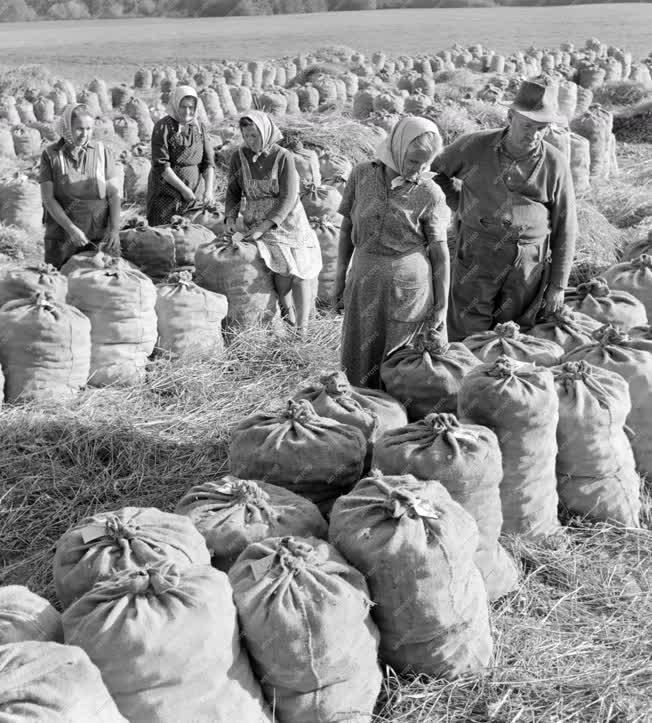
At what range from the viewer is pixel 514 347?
3895 millimetres

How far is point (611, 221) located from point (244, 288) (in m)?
4.52

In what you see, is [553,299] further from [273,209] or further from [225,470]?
[273,209]

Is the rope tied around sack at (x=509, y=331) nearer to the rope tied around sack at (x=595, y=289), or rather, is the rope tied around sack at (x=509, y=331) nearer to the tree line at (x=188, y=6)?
the rope tied around sack at (x=595, y=289)

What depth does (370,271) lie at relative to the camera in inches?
151

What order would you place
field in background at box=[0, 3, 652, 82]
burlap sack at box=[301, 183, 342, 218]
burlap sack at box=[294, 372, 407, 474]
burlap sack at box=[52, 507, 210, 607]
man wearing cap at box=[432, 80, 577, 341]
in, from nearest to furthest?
burlap sack at box=[52, 507, 210, 607]
burlap sack at box=[294, 372, 407, 474]
man wearing cap at box=[432, 80, 577, 341]
burlap sack at box=[301, 183, 342, 218]
field in background at box=[0, 3, 652, 82]

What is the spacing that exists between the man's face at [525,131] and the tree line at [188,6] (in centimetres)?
7638

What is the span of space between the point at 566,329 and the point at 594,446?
0.92 m

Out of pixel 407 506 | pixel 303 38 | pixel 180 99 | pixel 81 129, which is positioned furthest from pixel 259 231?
pixel 303 38

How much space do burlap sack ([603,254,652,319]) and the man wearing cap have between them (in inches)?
42.6

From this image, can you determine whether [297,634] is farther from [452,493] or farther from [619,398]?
[619,398]

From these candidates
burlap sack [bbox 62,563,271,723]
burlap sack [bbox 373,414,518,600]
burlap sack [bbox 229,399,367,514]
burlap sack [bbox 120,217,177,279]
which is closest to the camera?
burlap sack [bbox 62,563,271,723]

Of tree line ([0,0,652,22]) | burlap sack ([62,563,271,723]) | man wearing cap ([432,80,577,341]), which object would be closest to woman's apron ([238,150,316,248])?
man wearing cap ([432,80,577,341])

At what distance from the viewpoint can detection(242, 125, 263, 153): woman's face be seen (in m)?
5.18

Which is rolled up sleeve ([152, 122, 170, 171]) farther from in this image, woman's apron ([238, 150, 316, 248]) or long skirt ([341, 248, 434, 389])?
long skirt ([341, 248, 434, 389])
